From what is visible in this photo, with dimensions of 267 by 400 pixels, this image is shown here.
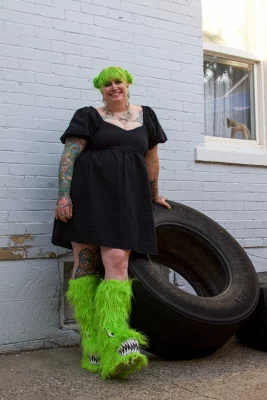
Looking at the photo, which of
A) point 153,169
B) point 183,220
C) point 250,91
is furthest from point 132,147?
point 250,91

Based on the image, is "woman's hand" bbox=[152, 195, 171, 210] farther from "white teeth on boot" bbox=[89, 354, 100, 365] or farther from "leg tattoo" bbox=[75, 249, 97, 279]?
"white teeth on boot" bbox=[89, 354, 100, 365]

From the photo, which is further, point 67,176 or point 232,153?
point 232,153

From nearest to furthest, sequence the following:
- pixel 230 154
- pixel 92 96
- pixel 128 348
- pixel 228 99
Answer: pixel 128 348 < pixel 92 96 < pixel 230 154 < pixel 228 99

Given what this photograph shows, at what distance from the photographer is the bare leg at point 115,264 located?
3.20 m

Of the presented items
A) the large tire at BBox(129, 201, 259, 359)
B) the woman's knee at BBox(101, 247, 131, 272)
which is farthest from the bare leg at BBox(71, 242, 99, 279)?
the large tire at BBox(129, 201, 259, 359)

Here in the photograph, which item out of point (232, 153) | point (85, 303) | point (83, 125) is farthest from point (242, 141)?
point (85, 303)

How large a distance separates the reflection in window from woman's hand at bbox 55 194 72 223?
231 centimetres

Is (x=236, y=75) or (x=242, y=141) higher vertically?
(x=236, y=75)

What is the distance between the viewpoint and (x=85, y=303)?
3285 millimetres

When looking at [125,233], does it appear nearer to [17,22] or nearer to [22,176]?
[22,176]

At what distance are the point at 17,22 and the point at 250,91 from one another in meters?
2.68

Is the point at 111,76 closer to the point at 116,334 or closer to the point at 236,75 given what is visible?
the point at 116,334

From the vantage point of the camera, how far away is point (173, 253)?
4.07 m

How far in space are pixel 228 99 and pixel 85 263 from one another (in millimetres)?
2836
